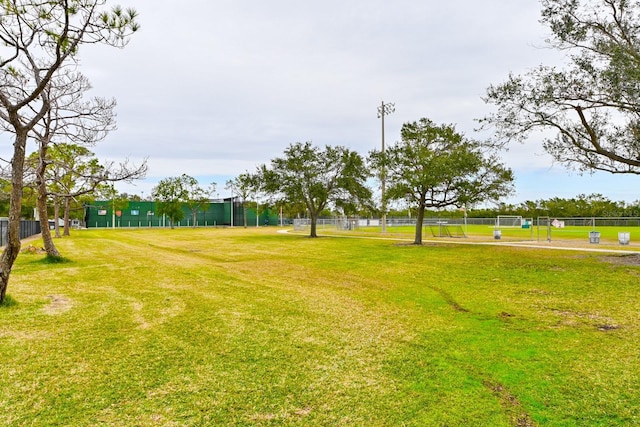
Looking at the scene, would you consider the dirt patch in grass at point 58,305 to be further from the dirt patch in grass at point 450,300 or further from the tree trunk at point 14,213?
the dirt patch in grass at point 450,300

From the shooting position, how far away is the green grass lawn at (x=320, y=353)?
11.0 ft

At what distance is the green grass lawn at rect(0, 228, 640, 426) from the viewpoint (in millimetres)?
3357

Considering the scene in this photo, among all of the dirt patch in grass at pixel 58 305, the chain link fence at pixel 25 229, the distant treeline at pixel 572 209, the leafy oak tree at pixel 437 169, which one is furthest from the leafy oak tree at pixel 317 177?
the distant treeline at pixel 572 209

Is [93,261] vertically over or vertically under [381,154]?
under

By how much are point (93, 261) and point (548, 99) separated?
16052mm

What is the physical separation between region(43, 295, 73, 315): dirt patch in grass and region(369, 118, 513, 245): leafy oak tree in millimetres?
15349

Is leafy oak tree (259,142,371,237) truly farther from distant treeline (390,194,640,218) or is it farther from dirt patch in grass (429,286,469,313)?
distant treeline (390,194,640,218)

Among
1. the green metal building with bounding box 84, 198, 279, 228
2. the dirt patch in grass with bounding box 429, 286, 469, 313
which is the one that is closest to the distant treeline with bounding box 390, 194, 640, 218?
the green metal building with bounding box 84, 198, 279, 228

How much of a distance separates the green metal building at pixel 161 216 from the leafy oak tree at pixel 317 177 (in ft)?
83.1

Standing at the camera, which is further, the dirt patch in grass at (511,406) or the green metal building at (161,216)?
the green metal building at (161,216)

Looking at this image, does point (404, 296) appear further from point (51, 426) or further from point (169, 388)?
point (51, 426)

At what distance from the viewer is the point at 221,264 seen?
13.6m

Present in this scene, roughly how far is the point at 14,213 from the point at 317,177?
23.7m

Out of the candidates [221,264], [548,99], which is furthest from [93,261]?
[548,99]
